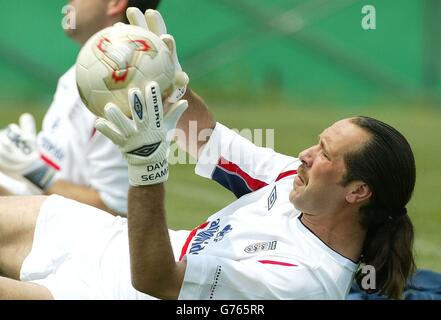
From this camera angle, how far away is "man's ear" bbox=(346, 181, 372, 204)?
15.6ft

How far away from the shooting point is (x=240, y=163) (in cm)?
532

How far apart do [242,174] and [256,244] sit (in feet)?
2.10

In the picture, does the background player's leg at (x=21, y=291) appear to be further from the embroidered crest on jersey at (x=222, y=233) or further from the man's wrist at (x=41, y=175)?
the man's wrist at (x=41, y=175)

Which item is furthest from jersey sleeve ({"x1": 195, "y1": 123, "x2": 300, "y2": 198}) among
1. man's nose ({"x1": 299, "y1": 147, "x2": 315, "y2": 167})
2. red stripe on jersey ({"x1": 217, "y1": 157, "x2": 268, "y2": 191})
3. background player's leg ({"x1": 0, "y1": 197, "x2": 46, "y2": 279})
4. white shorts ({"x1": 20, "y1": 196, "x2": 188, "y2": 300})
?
background player's leg ({"x1": 0, "y1": 197, "x2": 46, "y2": 279})

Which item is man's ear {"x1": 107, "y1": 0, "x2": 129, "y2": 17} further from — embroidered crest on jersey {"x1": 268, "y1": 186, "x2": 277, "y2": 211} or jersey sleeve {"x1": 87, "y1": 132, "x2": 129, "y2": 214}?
embroidered crest on jersey {"x1": 268, "y1": 186, "x2": 277, "y2": 211}

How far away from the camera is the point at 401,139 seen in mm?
4801

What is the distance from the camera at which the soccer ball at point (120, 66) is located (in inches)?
173

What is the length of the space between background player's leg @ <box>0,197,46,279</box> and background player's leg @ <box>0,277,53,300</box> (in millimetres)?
528

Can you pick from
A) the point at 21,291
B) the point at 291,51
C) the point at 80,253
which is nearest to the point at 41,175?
the point at 80,253

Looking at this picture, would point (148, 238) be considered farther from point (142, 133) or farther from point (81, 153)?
point (81, 153)

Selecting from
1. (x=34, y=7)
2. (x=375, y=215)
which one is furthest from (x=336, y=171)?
(x=34, y=7)

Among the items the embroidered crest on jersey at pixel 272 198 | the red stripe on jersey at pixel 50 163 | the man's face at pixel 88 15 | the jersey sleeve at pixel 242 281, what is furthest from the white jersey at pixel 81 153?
the jersey sleeve at pixel 242 281
